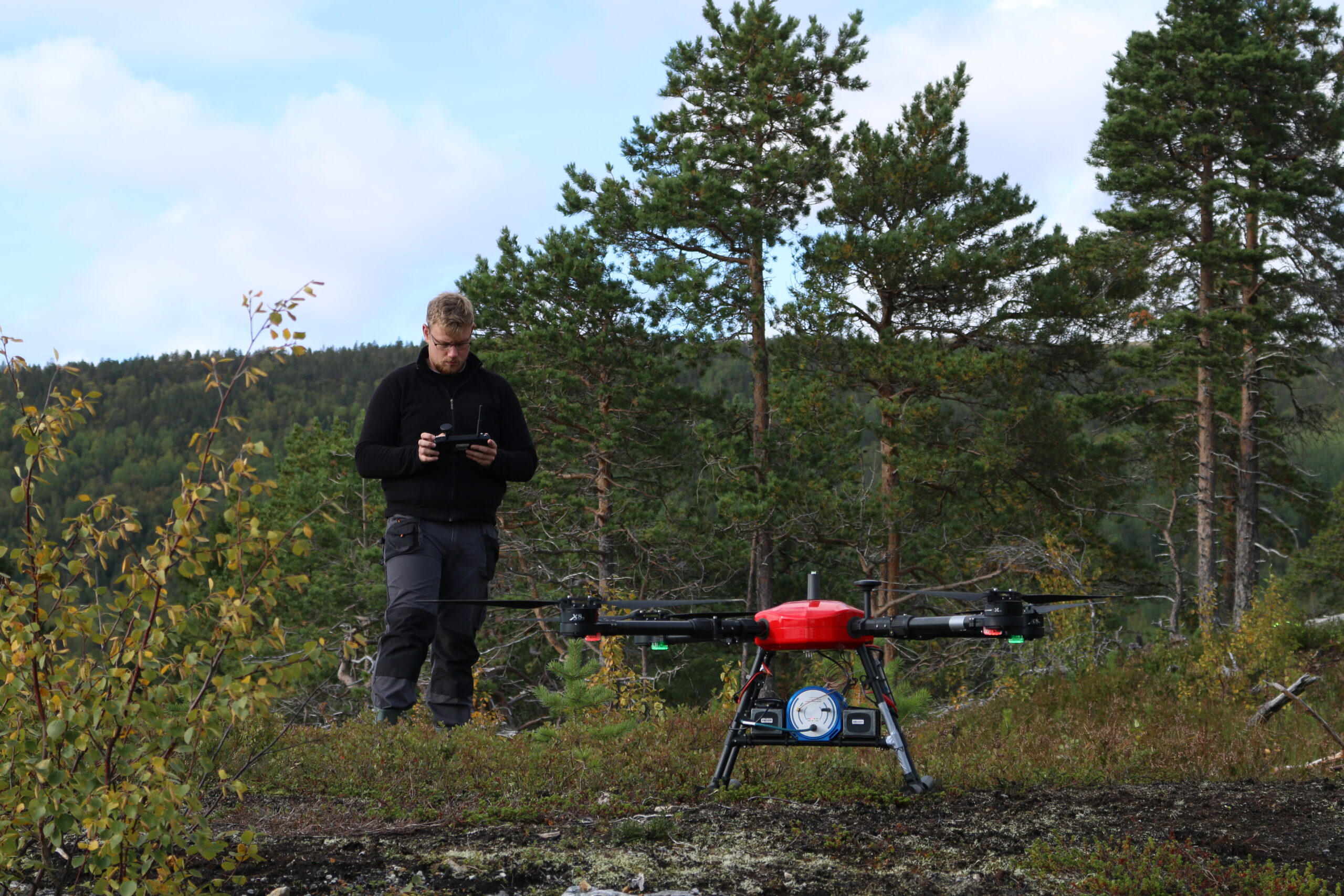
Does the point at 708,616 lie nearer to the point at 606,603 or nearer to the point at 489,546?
the point at 606,603

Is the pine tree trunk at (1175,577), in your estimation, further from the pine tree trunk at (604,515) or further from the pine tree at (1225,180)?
the pine tree trunk at (604,515)

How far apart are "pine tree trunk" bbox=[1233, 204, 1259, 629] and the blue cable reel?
1986 cm

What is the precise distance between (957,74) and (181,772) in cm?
2131

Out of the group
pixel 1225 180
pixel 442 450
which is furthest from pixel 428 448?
pixel 1225 180

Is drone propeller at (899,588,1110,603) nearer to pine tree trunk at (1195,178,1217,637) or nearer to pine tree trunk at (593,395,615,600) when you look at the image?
pine tree trunk at (593,395,615,600)

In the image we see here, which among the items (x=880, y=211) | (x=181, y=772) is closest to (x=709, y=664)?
(x=880, y=211)

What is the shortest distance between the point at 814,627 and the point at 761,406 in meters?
17.7

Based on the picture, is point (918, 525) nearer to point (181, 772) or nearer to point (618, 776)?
point (618, 776)

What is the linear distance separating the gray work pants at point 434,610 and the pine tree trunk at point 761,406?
14805 mm

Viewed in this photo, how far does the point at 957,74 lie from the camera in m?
21.4

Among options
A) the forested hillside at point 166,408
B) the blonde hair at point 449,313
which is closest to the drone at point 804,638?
the blonde hair at point 449,313

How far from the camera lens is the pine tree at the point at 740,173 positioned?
20.2m

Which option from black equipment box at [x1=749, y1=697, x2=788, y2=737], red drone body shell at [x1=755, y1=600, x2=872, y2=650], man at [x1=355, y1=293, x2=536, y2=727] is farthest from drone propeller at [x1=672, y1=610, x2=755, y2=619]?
man at [x1=355, y1=293, x2=536, y2=727]

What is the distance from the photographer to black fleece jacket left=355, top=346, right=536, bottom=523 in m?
5.44
